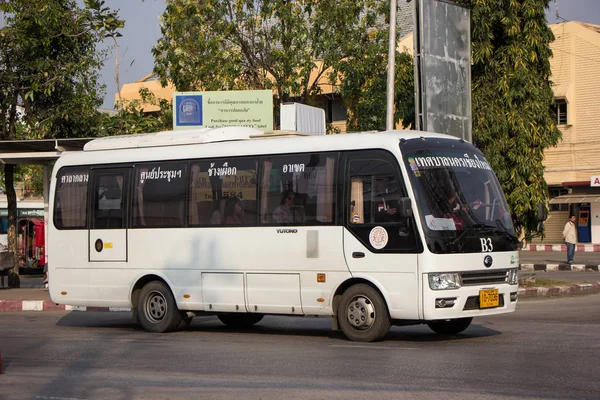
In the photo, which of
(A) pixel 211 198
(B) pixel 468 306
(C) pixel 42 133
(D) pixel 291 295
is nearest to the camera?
(B) pixel 468 306

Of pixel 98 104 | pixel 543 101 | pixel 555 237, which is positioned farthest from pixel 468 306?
pixel 555 237

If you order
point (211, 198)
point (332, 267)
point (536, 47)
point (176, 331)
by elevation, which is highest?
point (536, 47)

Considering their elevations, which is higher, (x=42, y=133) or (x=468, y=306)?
(x=42, y=133)

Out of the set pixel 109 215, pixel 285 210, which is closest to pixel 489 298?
pixel 285 210

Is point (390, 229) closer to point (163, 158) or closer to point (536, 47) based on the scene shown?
point (163, 158)

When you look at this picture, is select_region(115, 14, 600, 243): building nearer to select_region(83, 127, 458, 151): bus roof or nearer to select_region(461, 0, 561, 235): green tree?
select_region(461, 0, 561, 235): green tree

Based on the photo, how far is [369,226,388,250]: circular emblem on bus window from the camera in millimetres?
11750

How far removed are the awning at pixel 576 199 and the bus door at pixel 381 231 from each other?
31.5 meters

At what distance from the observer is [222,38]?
2852 centimetres

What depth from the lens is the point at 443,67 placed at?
20.3 meters

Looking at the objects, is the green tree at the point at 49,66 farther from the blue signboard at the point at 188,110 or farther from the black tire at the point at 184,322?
the black tire at the point at 184,322

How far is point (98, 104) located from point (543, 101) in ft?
36.6

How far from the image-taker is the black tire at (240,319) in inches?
581

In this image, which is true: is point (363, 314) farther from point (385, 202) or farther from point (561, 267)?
point (561, 267)
